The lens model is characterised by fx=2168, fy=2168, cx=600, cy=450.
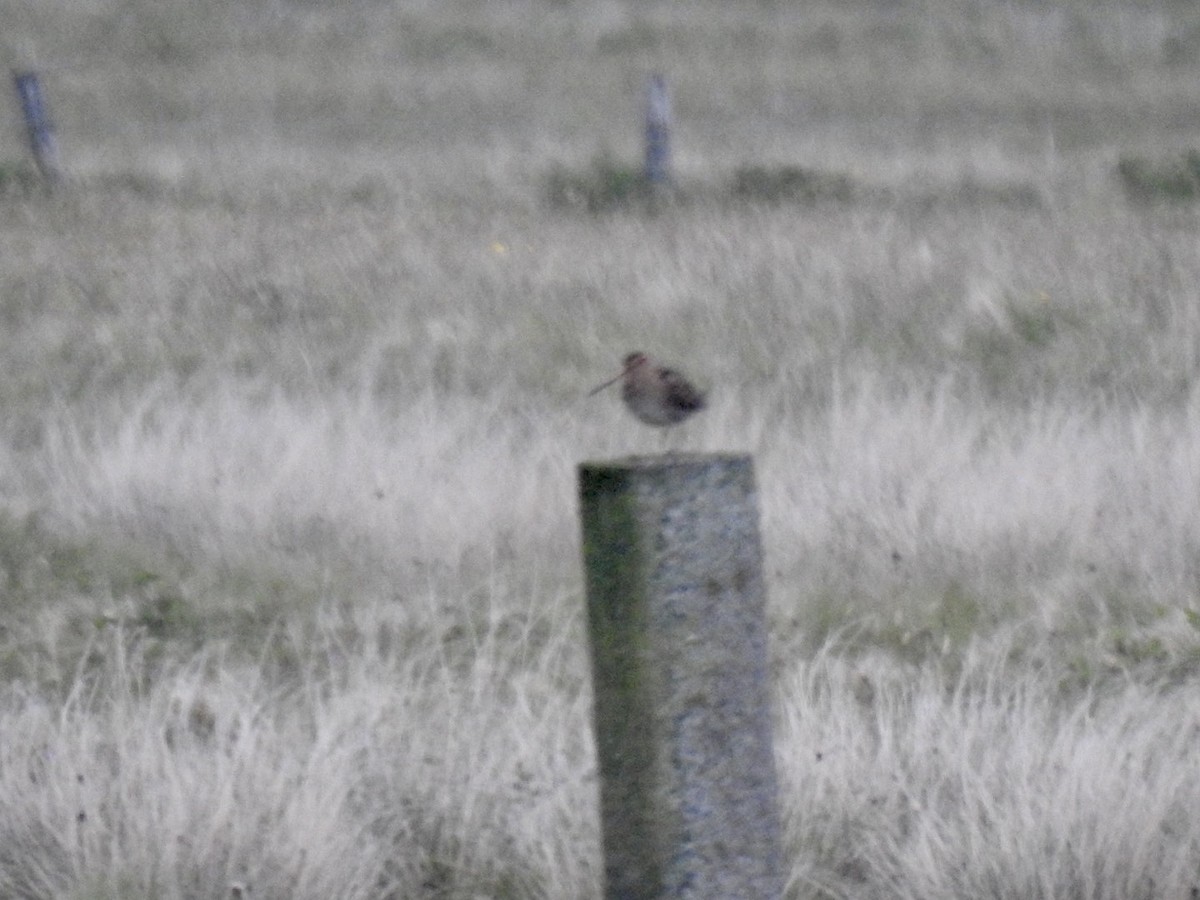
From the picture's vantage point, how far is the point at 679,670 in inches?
127

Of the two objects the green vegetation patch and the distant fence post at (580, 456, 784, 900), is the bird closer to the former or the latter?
the distant fence post at (580, 456, 784, 900)

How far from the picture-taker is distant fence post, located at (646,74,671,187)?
16000 mm

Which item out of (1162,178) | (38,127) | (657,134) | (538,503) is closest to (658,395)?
(538,503)

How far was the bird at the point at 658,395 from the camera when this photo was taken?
4195 millimetres

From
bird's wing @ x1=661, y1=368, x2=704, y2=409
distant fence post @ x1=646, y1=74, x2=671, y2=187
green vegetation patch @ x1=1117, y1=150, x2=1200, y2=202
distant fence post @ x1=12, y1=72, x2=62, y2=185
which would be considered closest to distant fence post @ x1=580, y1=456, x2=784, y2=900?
bird's wing @ x1=661, y1=368, x2=704, y2=409

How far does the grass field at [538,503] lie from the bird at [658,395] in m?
0.75

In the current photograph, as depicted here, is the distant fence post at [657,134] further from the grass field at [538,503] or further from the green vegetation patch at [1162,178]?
the green vegetation patch at [1162,178]

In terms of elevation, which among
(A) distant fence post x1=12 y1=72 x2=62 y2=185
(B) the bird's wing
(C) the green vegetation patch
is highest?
(A) distant fence post x1=12 y1=72 x2=62 y2=185

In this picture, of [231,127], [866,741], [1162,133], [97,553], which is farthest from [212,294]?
[1162,133]

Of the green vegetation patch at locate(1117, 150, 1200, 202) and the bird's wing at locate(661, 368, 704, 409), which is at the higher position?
the green vegetation patch at locate(1117, 150, 1200, 202)

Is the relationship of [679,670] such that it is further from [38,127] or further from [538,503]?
[38,127]

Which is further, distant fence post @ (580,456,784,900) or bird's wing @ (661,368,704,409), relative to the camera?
bird's wing @ (661,368,704,409)

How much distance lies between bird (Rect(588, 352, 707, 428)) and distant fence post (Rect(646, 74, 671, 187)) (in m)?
→ 11.8

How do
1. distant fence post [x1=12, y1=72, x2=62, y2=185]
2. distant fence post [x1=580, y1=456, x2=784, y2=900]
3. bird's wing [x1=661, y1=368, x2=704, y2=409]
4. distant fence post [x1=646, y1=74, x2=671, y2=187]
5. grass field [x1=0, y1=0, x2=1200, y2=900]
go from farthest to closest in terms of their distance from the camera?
distant fence post [x1=12, y1=72, x2=62, y2=185] → distant fence post [x1=646, y1=74, x2=671, y2=187] → grass field [x1=0, y1=0, x2=1200, y2=900] → bird's wing [x1=661, y1=368, x2=704, y2=409] → distant fence post [x1=580, y1=456, x2=784, y2=900]
